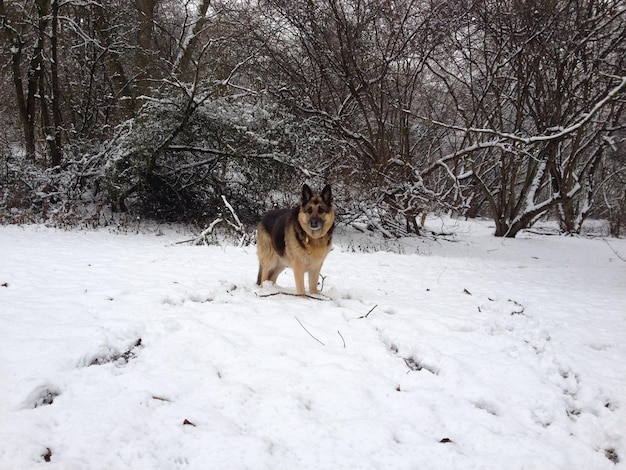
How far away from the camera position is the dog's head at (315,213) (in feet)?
16.9

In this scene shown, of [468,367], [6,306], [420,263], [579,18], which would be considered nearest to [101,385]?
[6,306]

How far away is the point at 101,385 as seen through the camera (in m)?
2.72

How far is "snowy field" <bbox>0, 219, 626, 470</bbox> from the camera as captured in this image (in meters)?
2.33

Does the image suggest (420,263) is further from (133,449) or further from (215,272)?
(133,449)

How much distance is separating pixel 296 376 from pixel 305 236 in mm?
2375

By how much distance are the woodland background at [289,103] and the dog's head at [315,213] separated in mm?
7684

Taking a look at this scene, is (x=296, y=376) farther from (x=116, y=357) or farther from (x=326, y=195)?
(x=326, y=195)

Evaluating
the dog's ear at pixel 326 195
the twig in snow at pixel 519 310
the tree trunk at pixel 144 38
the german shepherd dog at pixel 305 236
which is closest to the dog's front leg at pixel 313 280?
the german shepherd dog at pixel 305 236

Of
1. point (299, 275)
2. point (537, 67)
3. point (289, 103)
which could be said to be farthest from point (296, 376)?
point (537, 67)

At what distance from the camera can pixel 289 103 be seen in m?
14.2

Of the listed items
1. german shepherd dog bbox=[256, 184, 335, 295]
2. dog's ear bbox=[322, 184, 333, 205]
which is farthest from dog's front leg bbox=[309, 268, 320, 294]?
dog's ear bbox=[322, 184, 333, 205]

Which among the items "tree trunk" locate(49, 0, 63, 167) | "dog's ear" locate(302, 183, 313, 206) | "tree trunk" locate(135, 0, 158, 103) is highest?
"tree trunk" locate(135, 0, 158, 103)

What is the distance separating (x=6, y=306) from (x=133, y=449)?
9.09 feet

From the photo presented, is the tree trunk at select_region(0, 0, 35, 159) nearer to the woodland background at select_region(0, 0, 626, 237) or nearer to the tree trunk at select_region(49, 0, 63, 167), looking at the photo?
the woodland background at select_region(0, 0, 626, 237)
